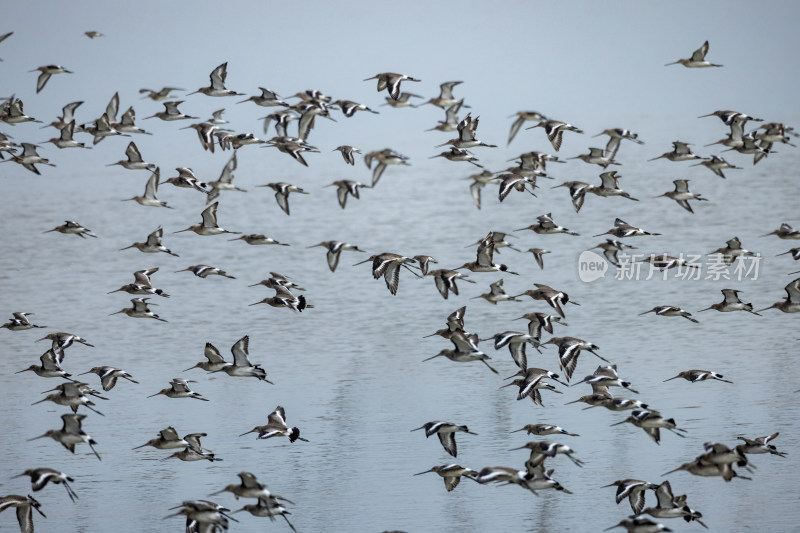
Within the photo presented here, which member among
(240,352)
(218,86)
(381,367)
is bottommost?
(381,367)

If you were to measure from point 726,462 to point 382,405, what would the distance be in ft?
20.3

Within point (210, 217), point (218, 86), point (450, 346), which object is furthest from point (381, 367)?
point (218, 86)

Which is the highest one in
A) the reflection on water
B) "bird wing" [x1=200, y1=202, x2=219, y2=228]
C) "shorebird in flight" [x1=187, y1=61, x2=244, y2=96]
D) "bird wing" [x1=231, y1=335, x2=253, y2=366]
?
"shorebird in flight" [x1=187, y1=61, x2=244, y2=96]

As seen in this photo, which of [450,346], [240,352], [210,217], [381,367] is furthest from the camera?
[450,346]

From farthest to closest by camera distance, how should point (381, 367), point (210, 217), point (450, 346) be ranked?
point (450, 346) → point (381, 367) → point (210, 217)

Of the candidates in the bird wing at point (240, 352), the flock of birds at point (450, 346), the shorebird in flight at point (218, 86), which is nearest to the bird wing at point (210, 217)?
the flock of birds at point (450, 346)

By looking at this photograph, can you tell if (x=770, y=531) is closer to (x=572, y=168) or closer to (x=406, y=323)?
(x=406, y=323)

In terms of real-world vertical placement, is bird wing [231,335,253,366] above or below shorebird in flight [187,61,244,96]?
below

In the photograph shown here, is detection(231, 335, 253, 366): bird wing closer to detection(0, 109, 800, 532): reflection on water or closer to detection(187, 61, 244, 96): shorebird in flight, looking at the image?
detection(0, 109, 800, 532): reflection on water

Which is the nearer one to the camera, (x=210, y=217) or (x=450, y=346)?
(x=210, y=217)

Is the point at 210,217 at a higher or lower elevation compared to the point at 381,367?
higher

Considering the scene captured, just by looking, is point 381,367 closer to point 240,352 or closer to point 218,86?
point 240,352

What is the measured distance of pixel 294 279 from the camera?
27516 millimetres

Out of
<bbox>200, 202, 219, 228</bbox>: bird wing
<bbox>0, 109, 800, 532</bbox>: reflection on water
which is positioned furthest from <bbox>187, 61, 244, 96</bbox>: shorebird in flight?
<bbox>0, 109, 800, 532</bbox>: reflection on water
